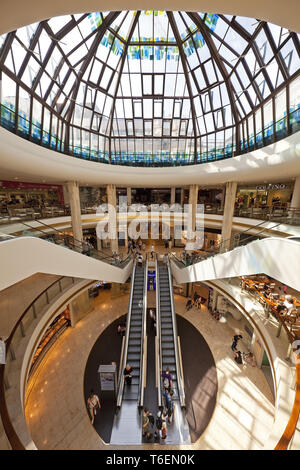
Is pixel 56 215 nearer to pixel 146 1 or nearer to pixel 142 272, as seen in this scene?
pixel 142 272

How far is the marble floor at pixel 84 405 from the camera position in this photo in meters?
7.35

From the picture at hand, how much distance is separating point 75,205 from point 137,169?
5587 millimetres

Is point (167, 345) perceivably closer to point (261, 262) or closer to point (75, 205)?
point (261, 262)

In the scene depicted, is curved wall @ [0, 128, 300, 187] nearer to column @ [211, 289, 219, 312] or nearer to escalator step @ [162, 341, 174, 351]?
column @ [211, 289, 219, 312]

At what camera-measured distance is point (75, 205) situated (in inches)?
556

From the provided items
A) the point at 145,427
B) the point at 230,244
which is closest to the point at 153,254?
the point at 230,244

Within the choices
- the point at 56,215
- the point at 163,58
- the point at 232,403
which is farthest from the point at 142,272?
the point at 163,58

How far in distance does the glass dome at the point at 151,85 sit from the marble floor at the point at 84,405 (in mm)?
13218

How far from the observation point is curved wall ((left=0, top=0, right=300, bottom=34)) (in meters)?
2.05

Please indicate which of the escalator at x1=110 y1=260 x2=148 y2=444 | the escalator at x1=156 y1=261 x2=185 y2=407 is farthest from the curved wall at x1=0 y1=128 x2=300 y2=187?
the escalator at x1=110 y1=260 x2=148 y2=444

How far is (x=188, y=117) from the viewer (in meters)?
16.8

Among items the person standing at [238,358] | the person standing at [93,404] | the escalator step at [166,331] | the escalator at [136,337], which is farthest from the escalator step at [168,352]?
the person standing at [238,358]

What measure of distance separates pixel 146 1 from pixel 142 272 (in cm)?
1392

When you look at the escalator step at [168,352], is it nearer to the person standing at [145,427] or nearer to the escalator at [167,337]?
the escalator at [167,337]
